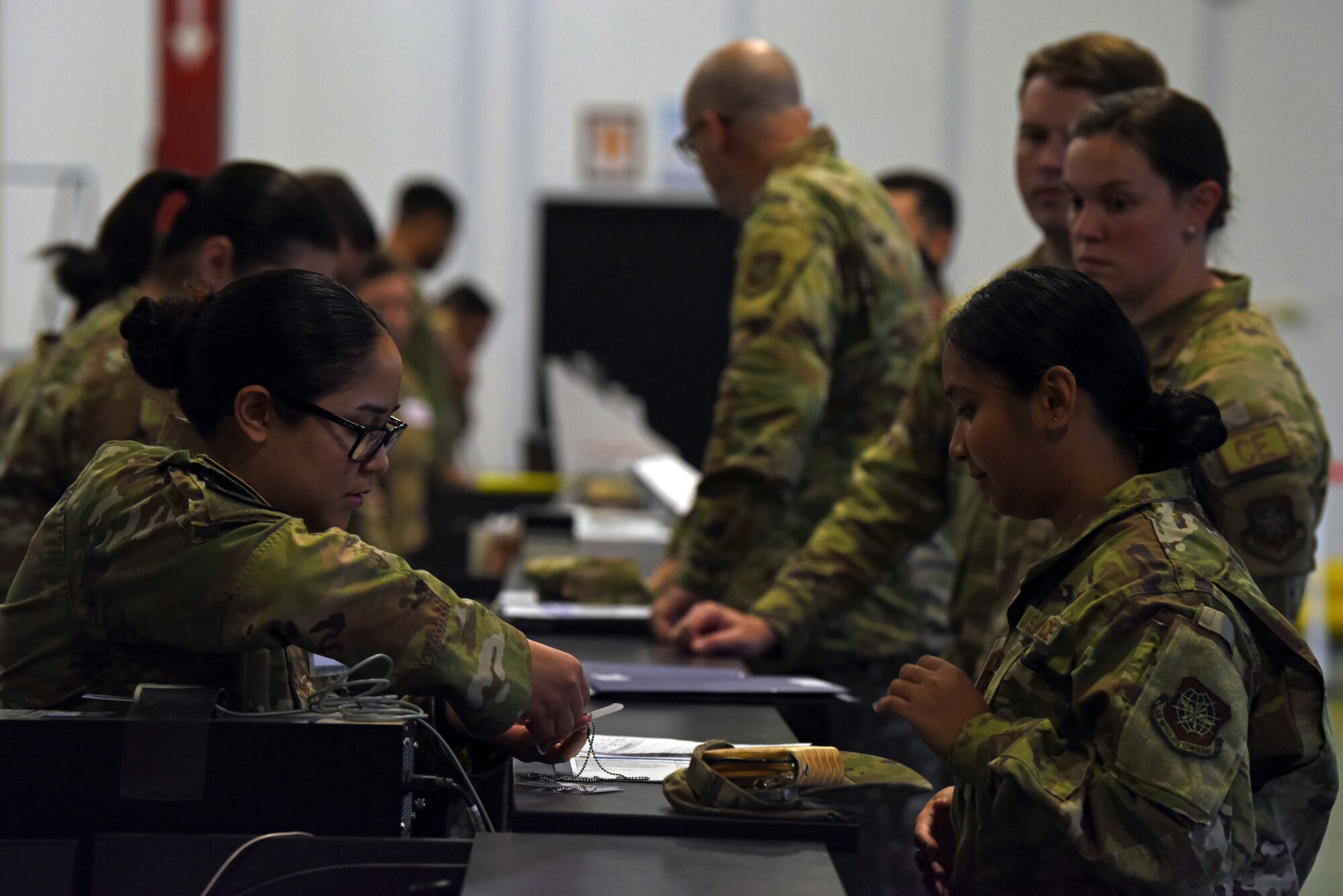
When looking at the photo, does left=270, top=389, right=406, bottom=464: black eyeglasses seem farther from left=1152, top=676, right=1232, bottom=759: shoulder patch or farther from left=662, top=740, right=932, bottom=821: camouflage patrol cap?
left=1152, top=676, right=1232, bottom=759: shoulder patch

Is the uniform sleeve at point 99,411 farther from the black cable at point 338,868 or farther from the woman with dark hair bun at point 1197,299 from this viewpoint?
the woman with dark hair bun at point 1197,299

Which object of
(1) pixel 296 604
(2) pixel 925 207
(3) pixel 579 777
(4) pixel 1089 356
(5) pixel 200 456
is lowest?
(3) pixel 579 777

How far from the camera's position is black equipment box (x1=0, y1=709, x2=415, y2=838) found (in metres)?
1.23

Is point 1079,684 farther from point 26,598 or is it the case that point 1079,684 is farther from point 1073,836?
point 26,598

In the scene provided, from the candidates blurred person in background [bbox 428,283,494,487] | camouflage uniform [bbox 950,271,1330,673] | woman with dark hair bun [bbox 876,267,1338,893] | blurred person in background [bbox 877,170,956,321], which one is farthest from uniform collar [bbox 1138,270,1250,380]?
blurred person in background [bbox 428,283,494,487]

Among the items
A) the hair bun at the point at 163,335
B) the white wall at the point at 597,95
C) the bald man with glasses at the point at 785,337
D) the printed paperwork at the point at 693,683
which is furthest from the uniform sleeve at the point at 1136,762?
the white wall at the point at 597,95

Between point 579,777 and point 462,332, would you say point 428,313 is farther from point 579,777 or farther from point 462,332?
point 579,777

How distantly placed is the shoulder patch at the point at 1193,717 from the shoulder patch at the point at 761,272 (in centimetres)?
147

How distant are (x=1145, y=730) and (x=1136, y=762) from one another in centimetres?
3

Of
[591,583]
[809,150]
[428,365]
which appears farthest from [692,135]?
[428,365]

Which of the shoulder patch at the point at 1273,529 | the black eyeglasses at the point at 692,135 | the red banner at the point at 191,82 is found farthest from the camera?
the red banner at the point at 191,82

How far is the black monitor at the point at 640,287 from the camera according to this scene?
9930mm

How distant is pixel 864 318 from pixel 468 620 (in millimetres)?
1477

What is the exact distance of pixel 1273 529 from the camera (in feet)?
5.64
